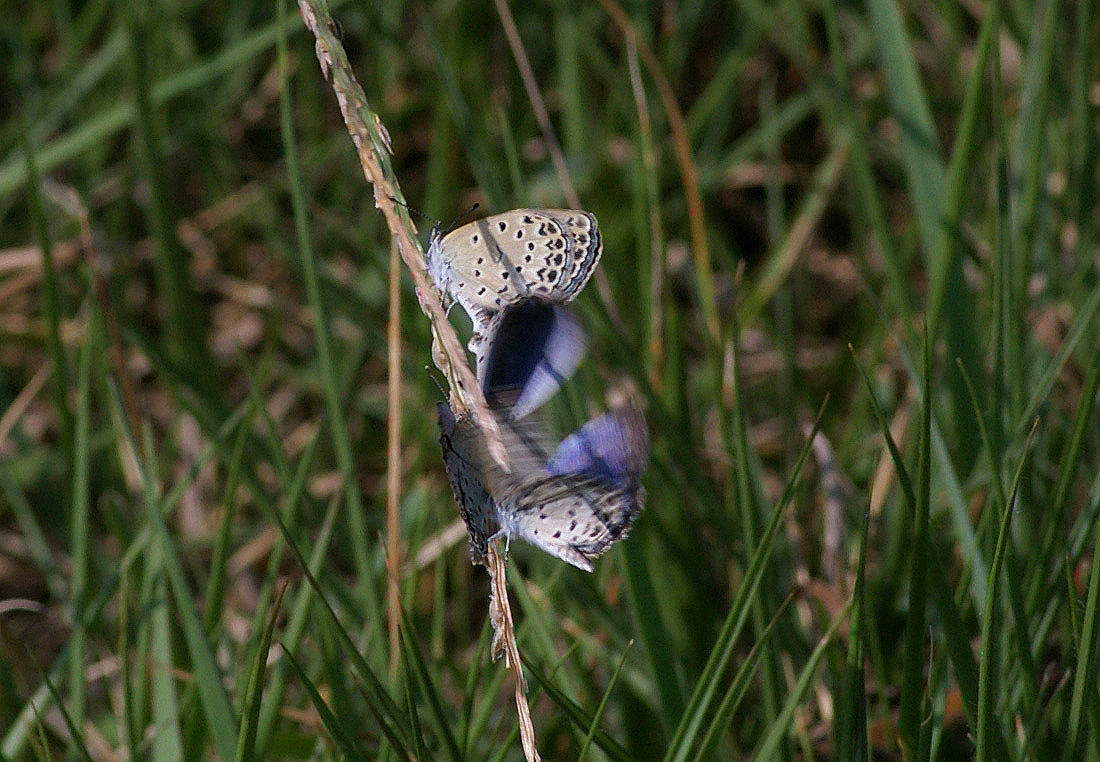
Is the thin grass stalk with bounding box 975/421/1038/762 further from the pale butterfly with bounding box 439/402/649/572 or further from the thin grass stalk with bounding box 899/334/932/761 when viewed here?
the pale butterfly with bounding box 439/402/649/572

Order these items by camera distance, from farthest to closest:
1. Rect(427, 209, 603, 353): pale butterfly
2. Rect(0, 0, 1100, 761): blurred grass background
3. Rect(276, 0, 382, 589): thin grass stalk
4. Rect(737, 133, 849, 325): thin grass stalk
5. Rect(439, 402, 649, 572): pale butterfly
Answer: Rect(737, 133, 849, 325): thin grass stalk → Rect(276, 0, 382, 589): thin grass stalk → Rect(0, 0, 1100, 761): blurred grass background → Rect(427, 209, 603, 353): pale butterfly → Rect(439, 402, 649, 572): pale butterfly

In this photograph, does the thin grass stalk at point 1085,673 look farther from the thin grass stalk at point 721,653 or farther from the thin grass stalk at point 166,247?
the thin grass stalk at point 166,247

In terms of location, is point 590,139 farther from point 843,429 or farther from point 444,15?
point 843,429

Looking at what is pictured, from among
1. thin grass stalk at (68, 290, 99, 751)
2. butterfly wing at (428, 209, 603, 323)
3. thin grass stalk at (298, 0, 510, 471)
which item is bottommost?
thin grass stalk at (68, 290, 99, 751)

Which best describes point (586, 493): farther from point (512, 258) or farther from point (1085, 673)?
point (1085, 673)

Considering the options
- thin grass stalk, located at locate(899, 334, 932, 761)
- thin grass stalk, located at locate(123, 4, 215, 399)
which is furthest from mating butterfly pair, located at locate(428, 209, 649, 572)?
thin grass stalk, located at locate(123, 4, 215, 399)

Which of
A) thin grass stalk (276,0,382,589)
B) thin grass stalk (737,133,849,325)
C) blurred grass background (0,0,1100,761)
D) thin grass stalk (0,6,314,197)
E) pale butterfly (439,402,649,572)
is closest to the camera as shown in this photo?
pale butterfly (439,402,649,572)

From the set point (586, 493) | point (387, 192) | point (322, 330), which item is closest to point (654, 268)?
point (322, 330)

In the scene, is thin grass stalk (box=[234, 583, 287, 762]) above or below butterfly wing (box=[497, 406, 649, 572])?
below
